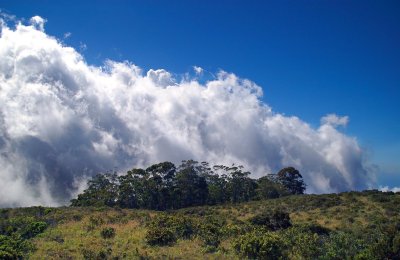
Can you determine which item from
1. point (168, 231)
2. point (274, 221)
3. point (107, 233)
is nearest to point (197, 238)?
point (168, 231)

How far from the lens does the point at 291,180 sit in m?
93.6

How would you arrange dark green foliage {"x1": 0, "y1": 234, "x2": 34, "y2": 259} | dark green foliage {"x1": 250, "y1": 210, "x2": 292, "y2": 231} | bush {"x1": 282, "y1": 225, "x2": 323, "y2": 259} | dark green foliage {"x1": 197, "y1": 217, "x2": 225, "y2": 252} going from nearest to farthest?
bush {"x1": 282, "y1": 225, "x2": 323, "y2": 259}, dark green foliage {"x1": 0, "y1": 234, "x2": 34, "y2": 259}, dark green foliage {"x1": 197, "y1": 217, "x2": 225, "y2": 252}, dark green foliage {"x1": 250, "y1": 210, "x2": 292, "y2": 231}

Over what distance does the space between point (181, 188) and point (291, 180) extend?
29.1 m

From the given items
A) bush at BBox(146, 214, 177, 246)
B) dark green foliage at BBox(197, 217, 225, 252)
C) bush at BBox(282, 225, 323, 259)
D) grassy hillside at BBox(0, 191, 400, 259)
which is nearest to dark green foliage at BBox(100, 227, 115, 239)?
grassy hillside at BBox(0, 191, 400, 259)

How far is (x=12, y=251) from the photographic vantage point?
20.0m

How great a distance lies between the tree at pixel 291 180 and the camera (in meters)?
92.9

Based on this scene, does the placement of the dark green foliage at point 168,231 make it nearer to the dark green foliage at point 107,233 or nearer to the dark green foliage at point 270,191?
the dark green foliage at point 107,233

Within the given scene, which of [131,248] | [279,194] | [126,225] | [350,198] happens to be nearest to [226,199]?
[279,194]

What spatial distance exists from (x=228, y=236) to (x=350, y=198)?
2620 cm

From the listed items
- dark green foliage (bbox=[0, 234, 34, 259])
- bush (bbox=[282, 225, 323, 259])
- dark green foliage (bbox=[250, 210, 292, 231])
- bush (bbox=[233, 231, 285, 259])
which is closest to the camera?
bush (bbox=[282, 225, 323, 259])

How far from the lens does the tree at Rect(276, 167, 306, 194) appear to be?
305ft

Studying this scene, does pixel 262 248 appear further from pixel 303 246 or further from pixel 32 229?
pixel 32 229

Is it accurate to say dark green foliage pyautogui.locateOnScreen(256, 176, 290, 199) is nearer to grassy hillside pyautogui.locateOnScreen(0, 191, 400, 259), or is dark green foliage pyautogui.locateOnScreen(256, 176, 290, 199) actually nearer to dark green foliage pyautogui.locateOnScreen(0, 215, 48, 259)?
grassy hillside pyautogui.locateOnScreen(0, 191, 400, 259)

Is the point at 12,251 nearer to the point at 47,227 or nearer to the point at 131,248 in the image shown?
the point at 131,248
